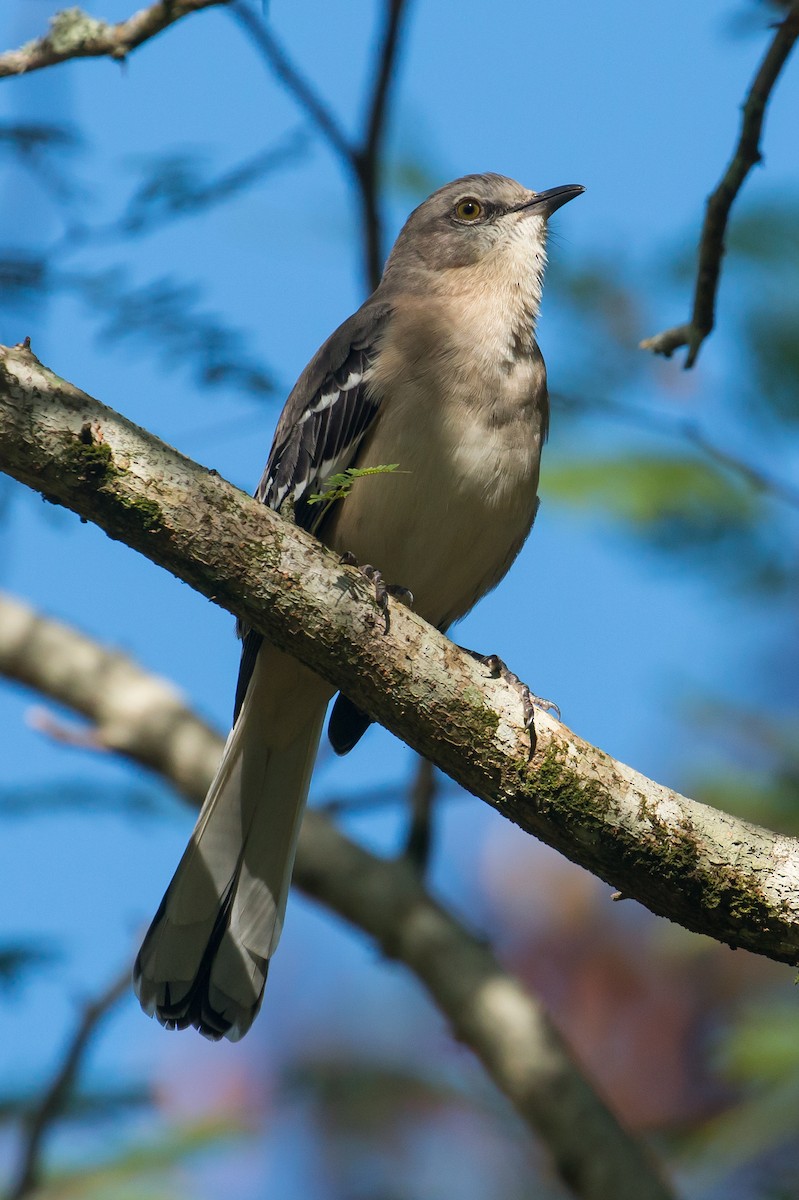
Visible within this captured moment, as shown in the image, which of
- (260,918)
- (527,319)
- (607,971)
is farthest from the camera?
(607,971)

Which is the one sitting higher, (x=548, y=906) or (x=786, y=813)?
(x=548, y=906)

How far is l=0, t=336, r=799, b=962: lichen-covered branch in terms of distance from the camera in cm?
370

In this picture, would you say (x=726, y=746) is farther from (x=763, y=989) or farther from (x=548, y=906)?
(x=548, y=906)

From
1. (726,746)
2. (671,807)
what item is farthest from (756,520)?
(671,807)

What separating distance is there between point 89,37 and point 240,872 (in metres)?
3.53

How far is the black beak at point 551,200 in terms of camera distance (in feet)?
21.7

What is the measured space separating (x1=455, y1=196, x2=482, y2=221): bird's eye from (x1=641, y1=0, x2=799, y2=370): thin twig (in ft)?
6.05

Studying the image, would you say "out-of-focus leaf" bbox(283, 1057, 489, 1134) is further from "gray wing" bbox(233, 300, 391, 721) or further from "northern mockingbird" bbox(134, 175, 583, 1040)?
"gray wing" bbox(233, 300, 391, 721)

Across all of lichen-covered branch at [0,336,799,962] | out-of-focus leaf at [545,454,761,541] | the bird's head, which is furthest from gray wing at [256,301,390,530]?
lichen-covered branch at [0,336,799,962]

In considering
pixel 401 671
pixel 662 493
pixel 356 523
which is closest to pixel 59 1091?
pixel 356 523

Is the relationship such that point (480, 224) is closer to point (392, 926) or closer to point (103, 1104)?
point (392, 926)

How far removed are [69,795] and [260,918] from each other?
1746mm

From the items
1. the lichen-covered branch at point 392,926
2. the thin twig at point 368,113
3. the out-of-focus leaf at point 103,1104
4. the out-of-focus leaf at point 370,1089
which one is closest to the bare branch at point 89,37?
the thin twig at point 368,113

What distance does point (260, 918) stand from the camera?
550 cm
